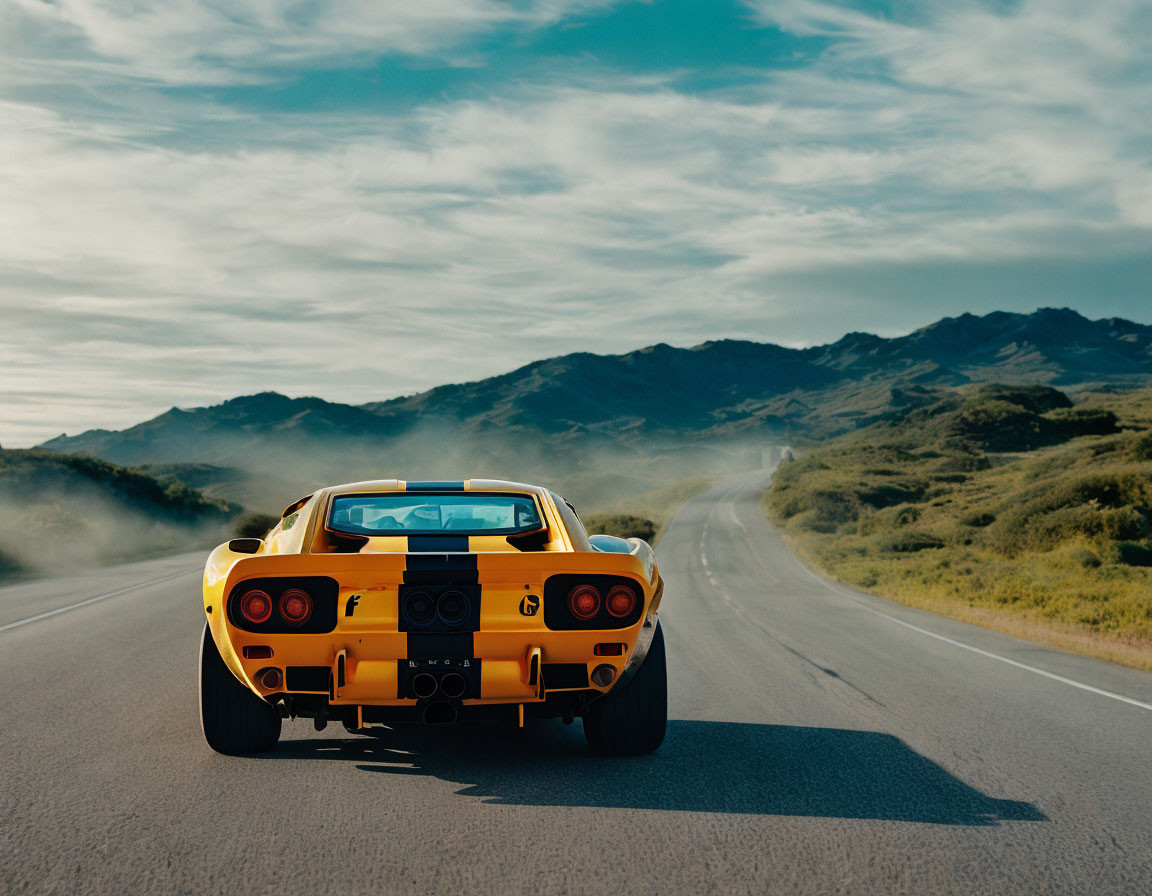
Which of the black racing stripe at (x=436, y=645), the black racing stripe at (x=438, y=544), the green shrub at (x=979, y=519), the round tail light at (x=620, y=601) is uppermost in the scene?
the black racing stripe at (x=438, y=544)

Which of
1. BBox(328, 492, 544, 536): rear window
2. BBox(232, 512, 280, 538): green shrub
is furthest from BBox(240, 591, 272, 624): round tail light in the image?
BBox(232, 512, 280, 538): green shrub

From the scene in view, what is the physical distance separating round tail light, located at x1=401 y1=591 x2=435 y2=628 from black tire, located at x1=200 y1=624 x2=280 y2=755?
1.21m

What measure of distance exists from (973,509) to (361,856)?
3904 centimetres

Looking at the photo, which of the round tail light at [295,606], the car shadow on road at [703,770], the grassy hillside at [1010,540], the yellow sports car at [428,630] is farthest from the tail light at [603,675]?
the grassy hillside at [1010,540]

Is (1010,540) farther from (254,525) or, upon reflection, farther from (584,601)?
(254,525)

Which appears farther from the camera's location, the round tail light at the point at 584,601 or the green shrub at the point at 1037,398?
the green shrub at the point at 1037,398

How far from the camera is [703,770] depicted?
17.7 ft

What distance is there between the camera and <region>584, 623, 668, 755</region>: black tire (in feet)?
18.1

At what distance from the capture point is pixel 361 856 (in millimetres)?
3980

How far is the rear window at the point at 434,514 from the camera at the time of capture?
6.11 metres

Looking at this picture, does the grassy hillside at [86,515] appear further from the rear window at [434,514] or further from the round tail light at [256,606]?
the round tail light at [256,606]

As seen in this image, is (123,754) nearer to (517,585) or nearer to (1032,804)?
(517,585)

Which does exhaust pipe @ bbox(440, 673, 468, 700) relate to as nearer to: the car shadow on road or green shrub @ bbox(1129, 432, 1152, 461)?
the car shadow on road

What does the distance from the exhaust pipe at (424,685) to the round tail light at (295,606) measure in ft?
2.02
